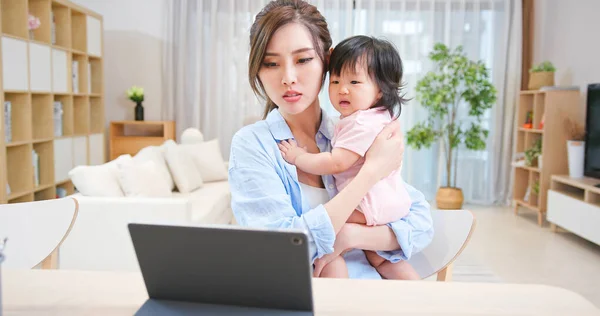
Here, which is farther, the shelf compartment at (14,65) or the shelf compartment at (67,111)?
the shelf compartment at (67,111)

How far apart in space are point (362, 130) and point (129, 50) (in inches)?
213

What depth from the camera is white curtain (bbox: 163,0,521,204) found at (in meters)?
6.09

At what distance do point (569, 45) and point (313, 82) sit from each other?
467 cm

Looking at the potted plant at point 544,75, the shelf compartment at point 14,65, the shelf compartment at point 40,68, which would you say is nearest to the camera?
the shelf compartment at point 14,65

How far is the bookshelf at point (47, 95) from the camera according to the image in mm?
4039

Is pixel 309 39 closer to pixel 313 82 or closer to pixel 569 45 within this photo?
pixel 313 82

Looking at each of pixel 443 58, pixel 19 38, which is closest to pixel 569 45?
pixel 443 58

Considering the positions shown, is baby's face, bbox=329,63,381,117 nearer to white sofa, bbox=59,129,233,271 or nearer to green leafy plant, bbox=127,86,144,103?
white sofa, bbox=59,129,233,271

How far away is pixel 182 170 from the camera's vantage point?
14.7 ft

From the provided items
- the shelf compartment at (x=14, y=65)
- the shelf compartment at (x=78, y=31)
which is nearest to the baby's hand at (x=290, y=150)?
the shelf compartment at (x=14, y=65)

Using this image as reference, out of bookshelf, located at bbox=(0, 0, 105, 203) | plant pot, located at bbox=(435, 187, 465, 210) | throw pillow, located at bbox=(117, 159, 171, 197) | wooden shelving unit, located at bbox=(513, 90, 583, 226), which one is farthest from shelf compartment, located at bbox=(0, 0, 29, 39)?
wooden shelving unit, located at bbox=(513, 90, 583, 226)

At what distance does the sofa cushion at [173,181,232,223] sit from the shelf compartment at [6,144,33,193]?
3.75 ft

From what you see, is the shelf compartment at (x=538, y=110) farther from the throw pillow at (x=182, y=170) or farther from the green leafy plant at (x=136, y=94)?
the green leafy plant at (x=136, y=94)

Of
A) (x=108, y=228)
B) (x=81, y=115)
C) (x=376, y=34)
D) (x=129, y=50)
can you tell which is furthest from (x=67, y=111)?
(x=376, y=34)
